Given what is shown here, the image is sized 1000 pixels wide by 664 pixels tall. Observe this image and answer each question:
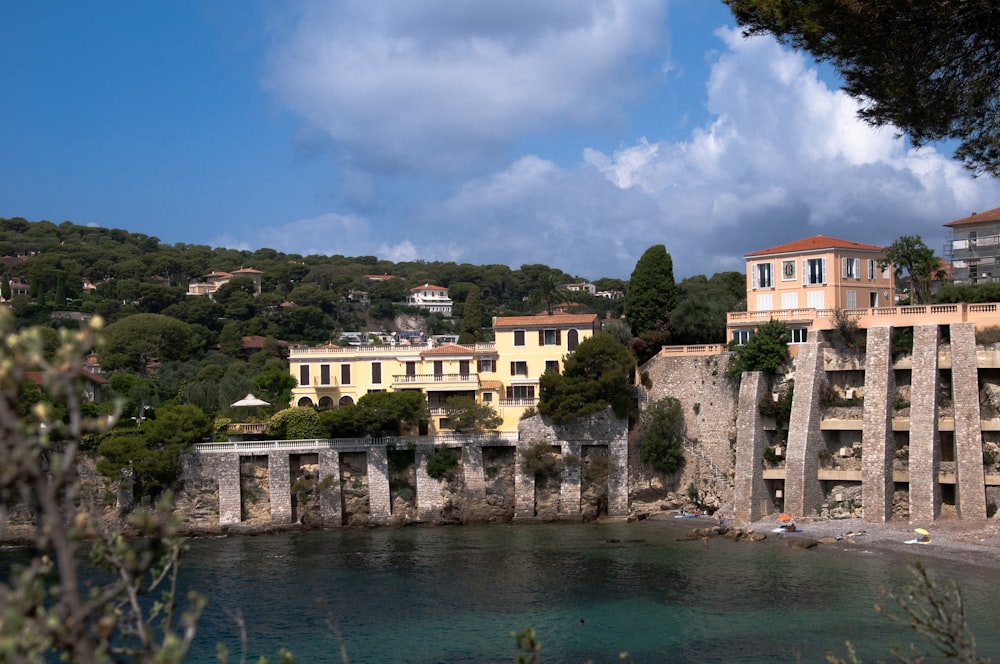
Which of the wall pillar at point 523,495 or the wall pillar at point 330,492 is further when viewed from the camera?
the wall pillar at point 523,495

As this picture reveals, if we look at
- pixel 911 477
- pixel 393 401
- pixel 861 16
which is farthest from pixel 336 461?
pixel 861 16

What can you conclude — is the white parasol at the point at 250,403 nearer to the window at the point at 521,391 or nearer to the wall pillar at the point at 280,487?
the wall pillar at the point at 280,487

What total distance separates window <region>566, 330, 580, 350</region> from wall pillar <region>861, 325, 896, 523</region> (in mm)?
14387

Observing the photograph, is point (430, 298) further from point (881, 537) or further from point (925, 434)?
point (881, 537)

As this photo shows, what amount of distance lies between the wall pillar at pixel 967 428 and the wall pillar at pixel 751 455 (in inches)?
322

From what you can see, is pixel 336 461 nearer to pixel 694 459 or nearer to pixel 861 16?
pixel 694 459

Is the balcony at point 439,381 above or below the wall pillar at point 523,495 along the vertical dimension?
above

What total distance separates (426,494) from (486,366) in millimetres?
7916

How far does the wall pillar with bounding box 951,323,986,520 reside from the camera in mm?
39875

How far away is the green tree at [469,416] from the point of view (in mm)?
48812

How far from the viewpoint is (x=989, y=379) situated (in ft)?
136

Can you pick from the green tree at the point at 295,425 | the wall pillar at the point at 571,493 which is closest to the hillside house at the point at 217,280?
the green tree at the point at 295,425

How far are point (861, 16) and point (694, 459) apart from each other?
3140 centimetres

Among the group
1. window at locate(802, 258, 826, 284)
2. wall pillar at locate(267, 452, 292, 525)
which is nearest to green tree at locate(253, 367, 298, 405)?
wall pillar at locate(267, 452, 292, 525)
